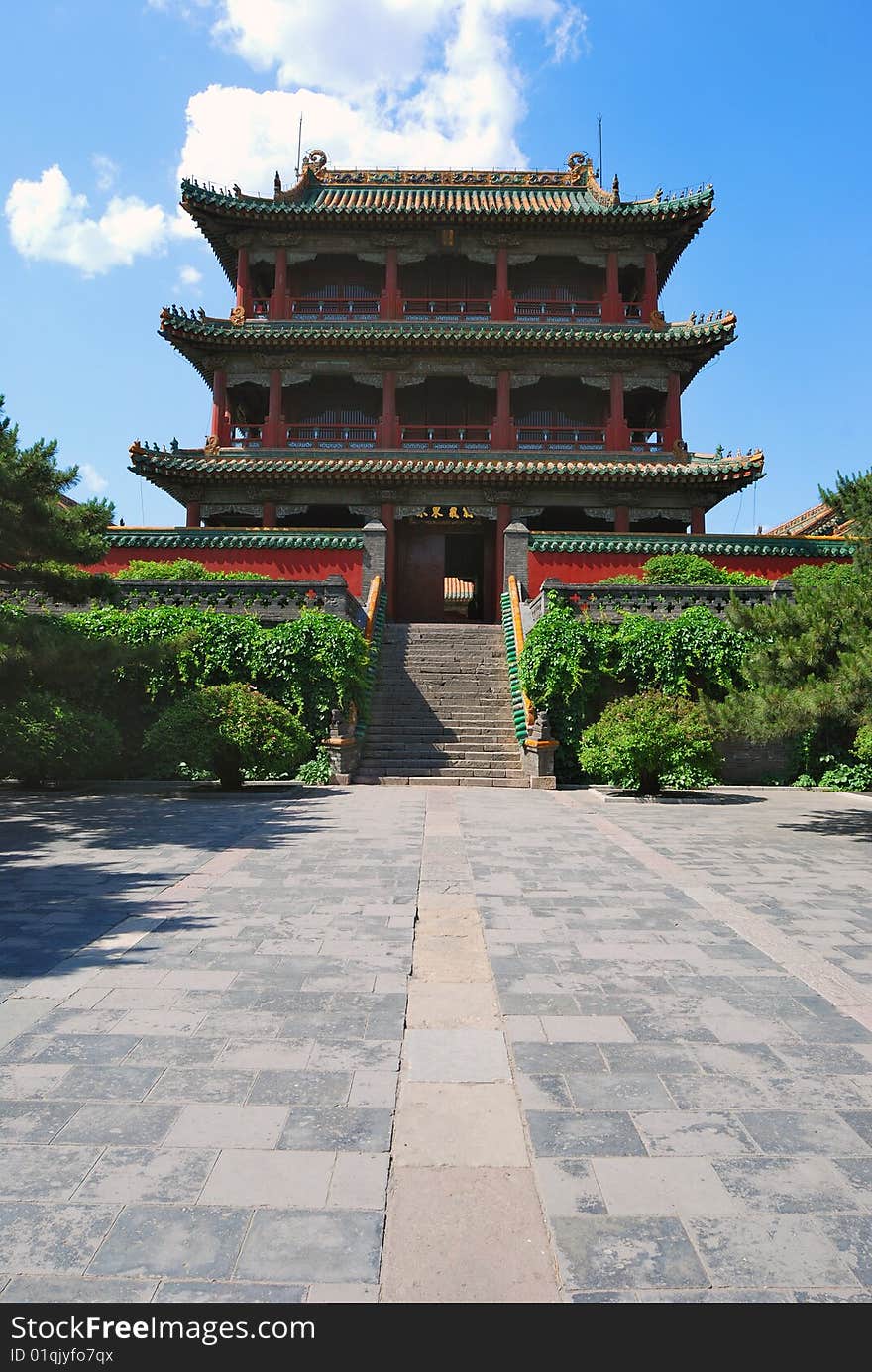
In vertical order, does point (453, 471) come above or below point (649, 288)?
below

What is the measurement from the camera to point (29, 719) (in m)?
11.2

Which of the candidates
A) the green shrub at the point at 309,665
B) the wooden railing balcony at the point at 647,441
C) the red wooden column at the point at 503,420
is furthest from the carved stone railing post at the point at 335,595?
the wooden railing balcony at the point at 647,441

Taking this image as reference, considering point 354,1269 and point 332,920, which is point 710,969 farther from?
point 354,1269

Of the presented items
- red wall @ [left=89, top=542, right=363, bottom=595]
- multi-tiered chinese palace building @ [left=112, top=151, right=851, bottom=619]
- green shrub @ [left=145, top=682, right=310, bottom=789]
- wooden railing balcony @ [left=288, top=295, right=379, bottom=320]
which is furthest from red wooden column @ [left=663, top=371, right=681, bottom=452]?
green shrub @ [left=145, top=682, right=310, bottom=789]

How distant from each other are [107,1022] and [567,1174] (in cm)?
214

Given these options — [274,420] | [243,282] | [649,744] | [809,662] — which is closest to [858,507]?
[809,662]

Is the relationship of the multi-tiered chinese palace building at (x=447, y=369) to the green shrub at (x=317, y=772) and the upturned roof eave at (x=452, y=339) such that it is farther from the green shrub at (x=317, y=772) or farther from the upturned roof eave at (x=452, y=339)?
the green shrub at (x=317, y=772)

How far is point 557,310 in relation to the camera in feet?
78.4

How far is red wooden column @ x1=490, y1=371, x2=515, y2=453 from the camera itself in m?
22.2

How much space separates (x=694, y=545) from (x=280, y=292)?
14.3m

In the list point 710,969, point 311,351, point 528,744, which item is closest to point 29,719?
point 528,744

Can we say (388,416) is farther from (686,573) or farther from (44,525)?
(44,525)

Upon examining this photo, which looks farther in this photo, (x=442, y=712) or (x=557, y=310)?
(x=557, y=310)

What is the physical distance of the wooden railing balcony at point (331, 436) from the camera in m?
22.4
